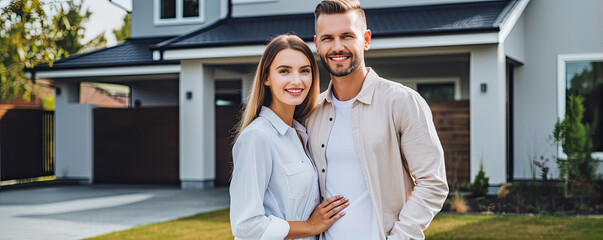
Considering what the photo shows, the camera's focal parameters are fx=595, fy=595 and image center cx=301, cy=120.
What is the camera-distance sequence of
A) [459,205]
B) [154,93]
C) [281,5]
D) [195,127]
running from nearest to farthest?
[459,205]
[195,127]
[281,5]
[154,93]

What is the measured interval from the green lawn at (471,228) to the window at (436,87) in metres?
5.78

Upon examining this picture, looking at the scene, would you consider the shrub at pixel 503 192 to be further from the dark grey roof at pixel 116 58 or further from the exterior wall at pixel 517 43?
the dark grey roof at pixel 116 58

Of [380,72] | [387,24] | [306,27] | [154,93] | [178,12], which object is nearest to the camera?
[387,24]

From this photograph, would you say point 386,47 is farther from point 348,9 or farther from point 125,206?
point 348,9

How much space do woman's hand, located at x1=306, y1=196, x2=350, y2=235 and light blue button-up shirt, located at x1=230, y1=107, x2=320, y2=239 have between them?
0.06 m

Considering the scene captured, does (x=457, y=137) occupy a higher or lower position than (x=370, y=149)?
lower

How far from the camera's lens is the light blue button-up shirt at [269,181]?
8.18ft

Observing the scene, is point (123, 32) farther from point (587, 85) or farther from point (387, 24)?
point (587, 85)

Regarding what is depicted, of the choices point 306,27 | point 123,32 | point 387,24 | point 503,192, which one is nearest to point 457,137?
point 503,192

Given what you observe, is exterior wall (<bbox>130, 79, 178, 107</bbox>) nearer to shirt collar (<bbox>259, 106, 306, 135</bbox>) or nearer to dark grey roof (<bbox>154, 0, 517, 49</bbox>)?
dark grey roof (<bbox>154, 0, 517, 49</bbox>)

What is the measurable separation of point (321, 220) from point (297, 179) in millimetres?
216

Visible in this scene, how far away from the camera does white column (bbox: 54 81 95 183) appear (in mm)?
14094

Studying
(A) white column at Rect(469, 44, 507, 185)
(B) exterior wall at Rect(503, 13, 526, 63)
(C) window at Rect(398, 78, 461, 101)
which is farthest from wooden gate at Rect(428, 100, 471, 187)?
(C) window at Rect(398, 78, 461, 101)

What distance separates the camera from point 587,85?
11438 mm
